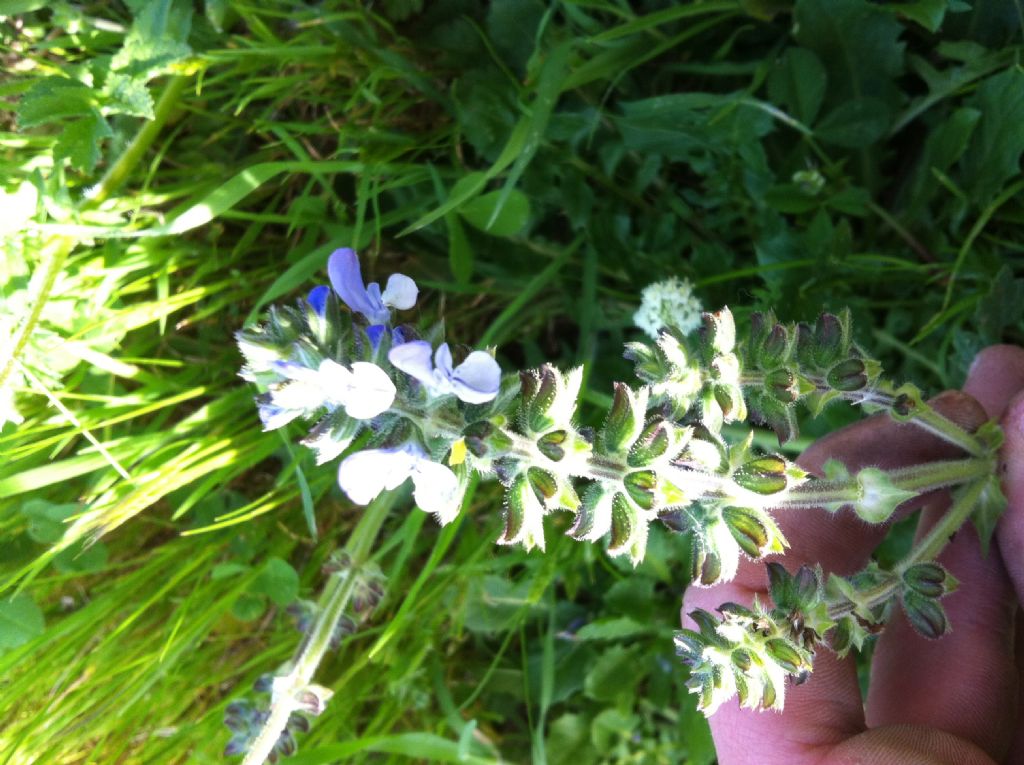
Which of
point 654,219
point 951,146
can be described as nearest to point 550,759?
point 654,219

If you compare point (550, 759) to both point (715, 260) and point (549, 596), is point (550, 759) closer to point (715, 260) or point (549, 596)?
point (549, 596)

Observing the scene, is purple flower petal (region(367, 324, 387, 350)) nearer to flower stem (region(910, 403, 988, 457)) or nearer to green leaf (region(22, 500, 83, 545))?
flower stem (region(910, 403, 988, 457))

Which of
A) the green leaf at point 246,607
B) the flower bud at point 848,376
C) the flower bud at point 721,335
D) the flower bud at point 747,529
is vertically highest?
the flower bud at point 721,335

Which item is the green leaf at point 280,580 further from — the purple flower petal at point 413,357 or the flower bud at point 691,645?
the purple flower petal at point 413,357

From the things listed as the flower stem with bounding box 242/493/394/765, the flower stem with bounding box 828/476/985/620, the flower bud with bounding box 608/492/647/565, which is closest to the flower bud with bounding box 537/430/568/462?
the flower bud with bounding box 608/492/647/565

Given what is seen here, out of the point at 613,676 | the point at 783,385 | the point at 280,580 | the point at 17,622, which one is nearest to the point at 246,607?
the point at 280,580

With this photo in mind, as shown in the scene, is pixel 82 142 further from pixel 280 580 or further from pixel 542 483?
pixel 542 483

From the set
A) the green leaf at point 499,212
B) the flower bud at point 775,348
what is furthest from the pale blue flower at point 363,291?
the green leaf at point 499,212
